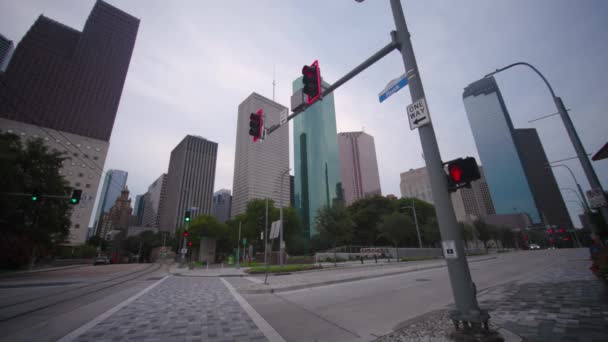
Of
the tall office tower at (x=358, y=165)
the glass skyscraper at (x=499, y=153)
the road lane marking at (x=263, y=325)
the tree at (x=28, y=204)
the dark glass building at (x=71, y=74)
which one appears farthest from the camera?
the tall office tower at (x=358, y=165)

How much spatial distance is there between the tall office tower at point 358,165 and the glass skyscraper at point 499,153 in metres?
61.7

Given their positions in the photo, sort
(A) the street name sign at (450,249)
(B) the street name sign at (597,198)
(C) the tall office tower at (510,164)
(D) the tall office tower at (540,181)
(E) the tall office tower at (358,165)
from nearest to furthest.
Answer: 1. (A) the street name sign at (450,249)
2. (B) the street name sign at (597,198)
3. (C) the tall office tower at (510,164)
4. (D) the tall office tower at (540,181)
5. (E) the tall office tower at (358,165)

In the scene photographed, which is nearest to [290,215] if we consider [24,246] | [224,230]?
[224,230]

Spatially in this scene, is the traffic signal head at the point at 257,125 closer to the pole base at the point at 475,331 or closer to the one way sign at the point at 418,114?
the one way sign at the point at 418,114

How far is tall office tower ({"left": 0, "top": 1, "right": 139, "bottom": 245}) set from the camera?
58531 mm

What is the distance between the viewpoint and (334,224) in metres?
42.0

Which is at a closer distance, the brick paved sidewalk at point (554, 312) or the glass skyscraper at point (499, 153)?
the brick paved sidewalk at point (554, 312)

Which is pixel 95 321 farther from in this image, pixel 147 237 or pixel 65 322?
pixel 147 237

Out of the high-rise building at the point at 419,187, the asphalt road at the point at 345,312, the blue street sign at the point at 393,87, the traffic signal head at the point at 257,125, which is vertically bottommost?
the asphalt road at the point at 345,312

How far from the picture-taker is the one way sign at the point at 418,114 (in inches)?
160

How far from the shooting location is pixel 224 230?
6469cm

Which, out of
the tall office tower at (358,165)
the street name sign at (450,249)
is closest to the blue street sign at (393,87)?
the street name sign at (450,249)

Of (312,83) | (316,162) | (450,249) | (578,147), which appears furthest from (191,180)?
(450,249)

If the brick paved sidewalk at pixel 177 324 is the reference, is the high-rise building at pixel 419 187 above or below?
above
